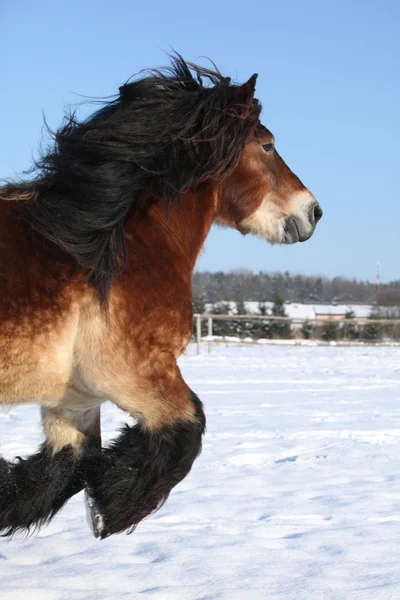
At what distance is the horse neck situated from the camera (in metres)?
3.27

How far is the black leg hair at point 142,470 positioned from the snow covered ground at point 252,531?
37cm

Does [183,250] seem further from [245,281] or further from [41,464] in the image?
[245,281]

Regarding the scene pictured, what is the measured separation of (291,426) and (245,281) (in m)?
68.1

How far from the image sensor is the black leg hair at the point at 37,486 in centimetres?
337

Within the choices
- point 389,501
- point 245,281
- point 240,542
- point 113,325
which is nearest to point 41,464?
point 113,325

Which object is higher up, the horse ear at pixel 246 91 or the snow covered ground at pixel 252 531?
the horse ear at pixel 246 91

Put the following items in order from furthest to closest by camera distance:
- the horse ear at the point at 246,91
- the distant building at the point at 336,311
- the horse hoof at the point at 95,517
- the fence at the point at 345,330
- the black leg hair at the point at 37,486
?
the distant building at the point at 336,311 < the fence at the point at 345,330 < the horse ear at the point at 246,91 < the black leg hair at the point at 37,486 < the horse hoof at the point at 95,517

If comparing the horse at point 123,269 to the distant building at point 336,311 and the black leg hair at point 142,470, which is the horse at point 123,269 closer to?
the black leg hair at point 142,470

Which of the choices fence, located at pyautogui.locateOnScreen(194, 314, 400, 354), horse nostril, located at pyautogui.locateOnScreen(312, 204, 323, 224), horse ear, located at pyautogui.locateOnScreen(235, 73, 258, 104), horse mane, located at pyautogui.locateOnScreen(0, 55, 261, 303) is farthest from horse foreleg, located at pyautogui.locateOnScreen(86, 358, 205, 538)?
fence, located at pyautogui.locateOnScreen(194, 314, 400, 354)

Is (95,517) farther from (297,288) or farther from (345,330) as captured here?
(297,288)

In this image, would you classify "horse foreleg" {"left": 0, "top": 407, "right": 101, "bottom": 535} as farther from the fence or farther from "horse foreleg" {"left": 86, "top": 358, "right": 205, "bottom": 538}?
the fence

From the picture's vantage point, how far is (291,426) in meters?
8.17

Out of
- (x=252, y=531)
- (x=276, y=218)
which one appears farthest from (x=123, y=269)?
(x=252, y=531)

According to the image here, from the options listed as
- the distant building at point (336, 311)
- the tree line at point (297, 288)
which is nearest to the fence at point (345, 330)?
the distant building at point (336, 311)
